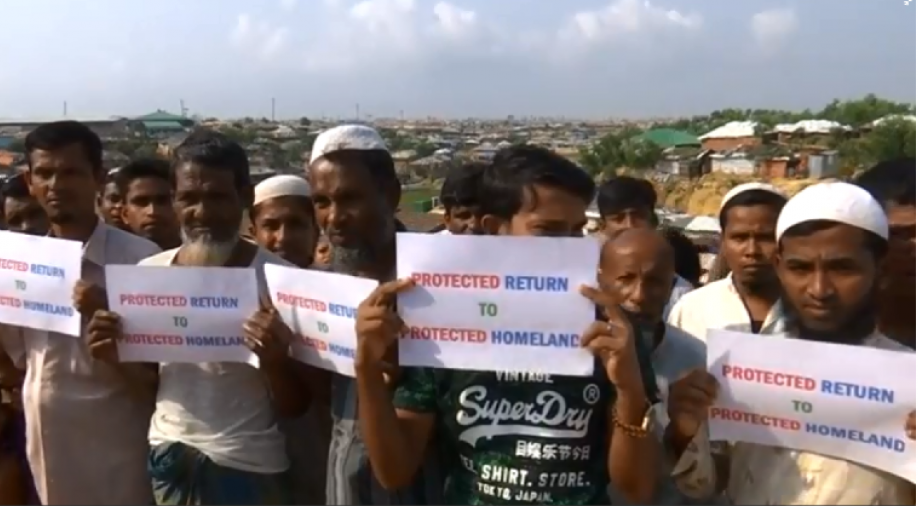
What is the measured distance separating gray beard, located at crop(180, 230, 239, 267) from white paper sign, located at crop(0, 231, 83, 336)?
16.1 inches

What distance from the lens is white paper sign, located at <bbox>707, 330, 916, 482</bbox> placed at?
7.83ft

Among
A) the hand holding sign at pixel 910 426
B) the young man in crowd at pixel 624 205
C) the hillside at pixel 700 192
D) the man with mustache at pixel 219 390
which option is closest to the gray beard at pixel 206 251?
the man with mustache at pixel 219 390

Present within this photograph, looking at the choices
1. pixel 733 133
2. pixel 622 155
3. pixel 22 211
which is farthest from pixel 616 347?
pixel 733 133

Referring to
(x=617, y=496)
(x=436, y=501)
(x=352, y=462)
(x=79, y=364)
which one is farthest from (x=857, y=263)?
(x=79, y=364)

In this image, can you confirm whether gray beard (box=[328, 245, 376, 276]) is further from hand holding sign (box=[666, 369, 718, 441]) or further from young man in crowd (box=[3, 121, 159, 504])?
hand holding sign (box=[666, 369, 718, 441])

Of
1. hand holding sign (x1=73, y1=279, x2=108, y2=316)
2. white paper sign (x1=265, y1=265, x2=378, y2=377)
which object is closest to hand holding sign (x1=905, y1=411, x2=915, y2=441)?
white paper sign (x1=265, y1=265, x2=378, y2=377)

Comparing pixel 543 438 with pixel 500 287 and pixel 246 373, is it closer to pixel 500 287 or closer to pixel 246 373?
pixel 500 287

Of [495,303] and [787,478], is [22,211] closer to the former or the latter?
[495,303]

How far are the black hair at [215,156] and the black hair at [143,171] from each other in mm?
1803

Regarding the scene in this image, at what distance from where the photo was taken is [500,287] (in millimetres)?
2635

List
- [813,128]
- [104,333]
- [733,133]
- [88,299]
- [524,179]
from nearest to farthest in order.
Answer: [524,179] → [104,333] → [88,299] → [813,128] → [733,133]

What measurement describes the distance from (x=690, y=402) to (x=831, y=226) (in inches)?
24.3

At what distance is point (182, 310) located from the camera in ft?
10.1

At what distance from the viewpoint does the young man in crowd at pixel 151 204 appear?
4.81 metres
